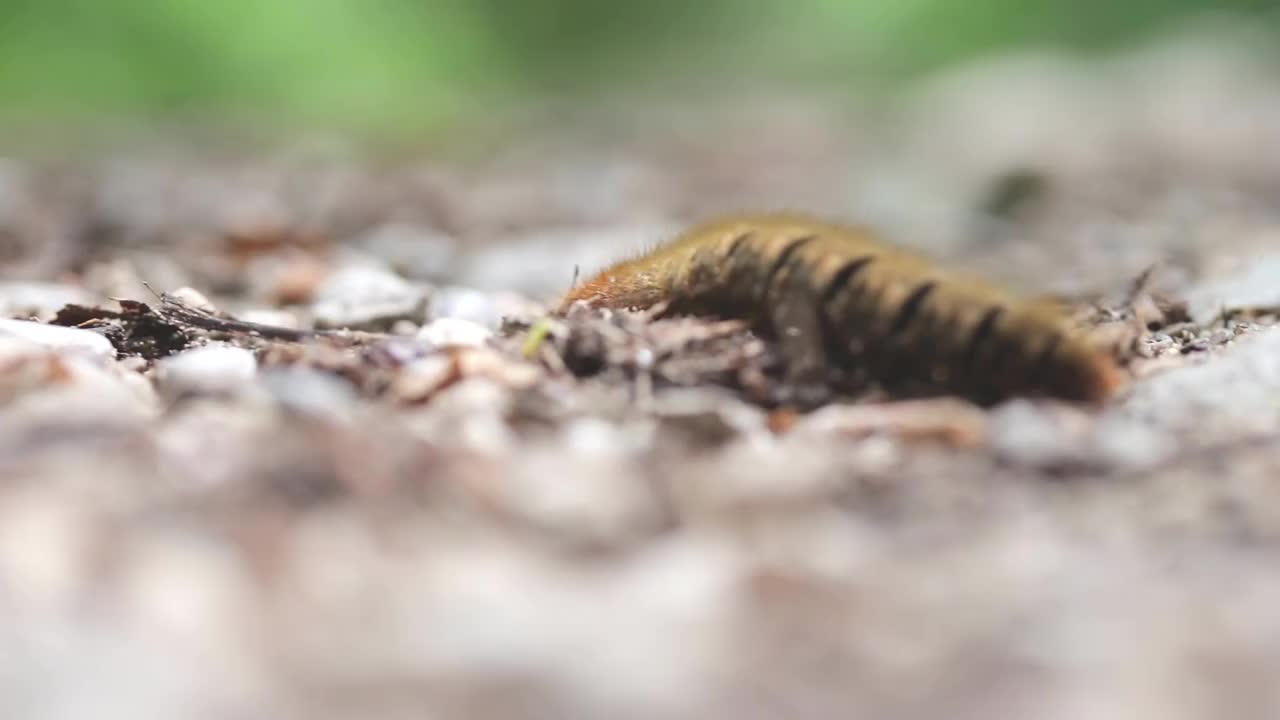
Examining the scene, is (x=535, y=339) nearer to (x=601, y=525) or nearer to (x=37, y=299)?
(x=601, y=525)

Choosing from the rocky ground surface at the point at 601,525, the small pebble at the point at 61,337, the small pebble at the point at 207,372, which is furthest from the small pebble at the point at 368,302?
the small pebble at the point at 207,372

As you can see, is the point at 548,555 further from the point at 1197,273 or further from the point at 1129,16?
the point at 1129,16

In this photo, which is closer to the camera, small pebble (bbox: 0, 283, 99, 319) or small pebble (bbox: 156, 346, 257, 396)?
Result: small pebble (bbox: 156, 346, 257, 396)

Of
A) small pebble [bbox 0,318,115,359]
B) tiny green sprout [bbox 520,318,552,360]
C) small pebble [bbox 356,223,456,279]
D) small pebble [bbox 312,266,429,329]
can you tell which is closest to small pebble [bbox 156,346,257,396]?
small pebble [bbox 0,318,115,359]

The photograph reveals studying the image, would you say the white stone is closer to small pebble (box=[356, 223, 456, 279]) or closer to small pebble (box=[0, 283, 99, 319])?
small pebble (box=[0, 283, 99, 319])

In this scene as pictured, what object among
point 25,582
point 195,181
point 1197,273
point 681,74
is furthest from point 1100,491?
point 681,74

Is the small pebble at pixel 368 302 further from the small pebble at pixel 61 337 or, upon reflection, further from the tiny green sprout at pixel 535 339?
the tiny green sprout at pixel 535 339

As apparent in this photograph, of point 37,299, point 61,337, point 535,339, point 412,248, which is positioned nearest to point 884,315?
point 535,339
